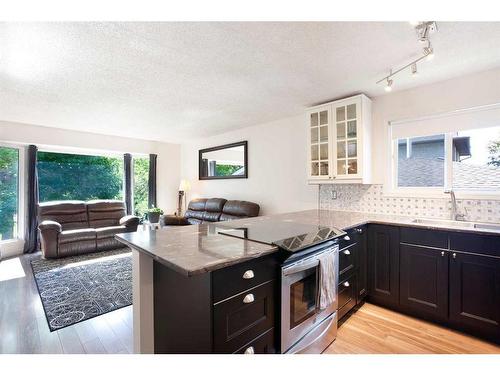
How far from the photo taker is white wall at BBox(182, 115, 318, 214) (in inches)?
145

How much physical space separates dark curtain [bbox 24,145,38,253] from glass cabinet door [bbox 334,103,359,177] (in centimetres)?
518

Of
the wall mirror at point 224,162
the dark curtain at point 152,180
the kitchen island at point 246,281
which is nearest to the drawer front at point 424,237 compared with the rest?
the kitchen island at point 246,281

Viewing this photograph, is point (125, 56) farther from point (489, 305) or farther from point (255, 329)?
point (489, 305)

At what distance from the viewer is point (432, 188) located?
264 centimetres

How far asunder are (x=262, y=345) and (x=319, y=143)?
8.20ft

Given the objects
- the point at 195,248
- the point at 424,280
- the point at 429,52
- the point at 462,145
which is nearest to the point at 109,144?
the point at 195,248

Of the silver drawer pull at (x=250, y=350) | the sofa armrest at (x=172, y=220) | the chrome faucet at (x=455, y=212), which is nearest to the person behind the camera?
the silver drawer pull at (x=250, y=350)

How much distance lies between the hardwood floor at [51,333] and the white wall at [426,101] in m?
3.10

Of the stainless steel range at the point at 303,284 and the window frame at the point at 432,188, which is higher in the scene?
the window frame at the point at 432,188

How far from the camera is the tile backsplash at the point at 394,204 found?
2.31 meters

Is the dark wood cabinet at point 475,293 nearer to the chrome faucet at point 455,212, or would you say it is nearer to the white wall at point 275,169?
the chrome faucet at point 455,212

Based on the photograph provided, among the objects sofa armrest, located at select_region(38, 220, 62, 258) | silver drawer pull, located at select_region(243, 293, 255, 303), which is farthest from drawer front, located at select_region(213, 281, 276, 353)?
sofa armrest, located at select_region(38, 220, 62, 258)
